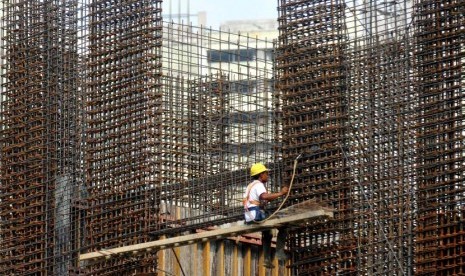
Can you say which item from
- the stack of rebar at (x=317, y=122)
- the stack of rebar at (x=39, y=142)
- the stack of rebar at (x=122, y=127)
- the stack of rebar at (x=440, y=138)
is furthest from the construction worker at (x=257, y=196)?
the stack of rebar at (x=39, y=142)

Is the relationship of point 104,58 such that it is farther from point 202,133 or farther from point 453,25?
point 453,25

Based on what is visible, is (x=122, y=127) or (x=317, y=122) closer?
(x=317, y=122)

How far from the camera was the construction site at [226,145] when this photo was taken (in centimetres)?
2352

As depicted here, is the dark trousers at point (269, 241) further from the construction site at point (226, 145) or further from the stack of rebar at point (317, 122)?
the stack of rebar at point (317, 122)

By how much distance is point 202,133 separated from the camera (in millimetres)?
32781

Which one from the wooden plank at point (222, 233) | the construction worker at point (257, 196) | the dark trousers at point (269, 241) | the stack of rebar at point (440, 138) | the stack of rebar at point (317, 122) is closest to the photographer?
the wooden plank at point (222, 233)

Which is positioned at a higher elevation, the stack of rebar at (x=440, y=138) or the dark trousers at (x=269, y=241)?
the stack of rebar at (x=440, y=138)

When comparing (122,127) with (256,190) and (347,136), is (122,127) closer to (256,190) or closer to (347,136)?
(347,136)

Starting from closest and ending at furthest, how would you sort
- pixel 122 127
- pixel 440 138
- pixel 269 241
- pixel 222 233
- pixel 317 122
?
pixel 222 233 → pixel 269 241 → pixel 440 138 → pixel 317 122 → pixel 122 127

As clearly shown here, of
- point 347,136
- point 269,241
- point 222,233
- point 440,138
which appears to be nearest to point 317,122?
point 347,136

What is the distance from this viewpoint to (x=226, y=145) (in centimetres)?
3309

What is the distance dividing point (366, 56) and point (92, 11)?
621 centimetres

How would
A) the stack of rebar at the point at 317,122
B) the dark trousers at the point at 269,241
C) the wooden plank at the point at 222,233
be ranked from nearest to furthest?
1. the wooden plank at the point at 222,233
2. the dark trousers at the point at 269,241
3. the stack of rebar at the point at 317,122

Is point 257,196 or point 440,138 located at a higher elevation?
point 440,138
